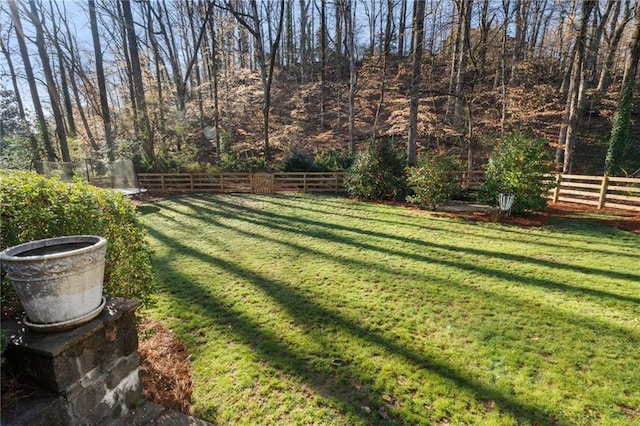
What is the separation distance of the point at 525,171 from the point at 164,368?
8.73 meters

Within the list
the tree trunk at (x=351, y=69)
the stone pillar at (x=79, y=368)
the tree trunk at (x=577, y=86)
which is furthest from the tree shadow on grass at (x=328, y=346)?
the tree trunk at (x=351, y=69)

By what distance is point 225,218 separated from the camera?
859 cm

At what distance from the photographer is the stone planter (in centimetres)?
157

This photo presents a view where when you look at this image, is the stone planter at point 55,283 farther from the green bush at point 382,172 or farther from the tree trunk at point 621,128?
the tree trunk at point 621,128

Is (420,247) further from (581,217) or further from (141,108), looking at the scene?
(141,108)

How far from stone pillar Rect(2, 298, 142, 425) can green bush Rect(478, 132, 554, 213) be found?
8.71m

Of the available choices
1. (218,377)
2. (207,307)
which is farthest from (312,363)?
(207,307)

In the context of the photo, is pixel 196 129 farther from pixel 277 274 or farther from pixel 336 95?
pixel 277 274

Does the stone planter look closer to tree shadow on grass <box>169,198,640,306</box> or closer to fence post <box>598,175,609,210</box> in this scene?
tree shadow on grass <box>169,198,640,306</box>

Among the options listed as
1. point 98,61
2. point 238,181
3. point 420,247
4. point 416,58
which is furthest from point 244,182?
point 420,247

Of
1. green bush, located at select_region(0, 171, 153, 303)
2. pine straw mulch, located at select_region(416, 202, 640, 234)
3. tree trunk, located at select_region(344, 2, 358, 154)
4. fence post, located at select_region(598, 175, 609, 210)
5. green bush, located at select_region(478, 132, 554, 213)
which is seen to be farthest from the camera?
tree trunk, located at select_region(344, 2, 358, 154)

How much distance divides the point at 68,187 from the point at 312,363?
245cm

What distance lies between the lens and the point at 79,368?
1.68 metres

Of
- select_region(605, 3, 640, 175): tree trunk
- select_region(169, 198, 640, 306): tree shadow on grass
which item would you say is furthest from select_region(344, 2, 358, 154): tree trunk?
select_region(605, 3, 640, 175): tree trunk
